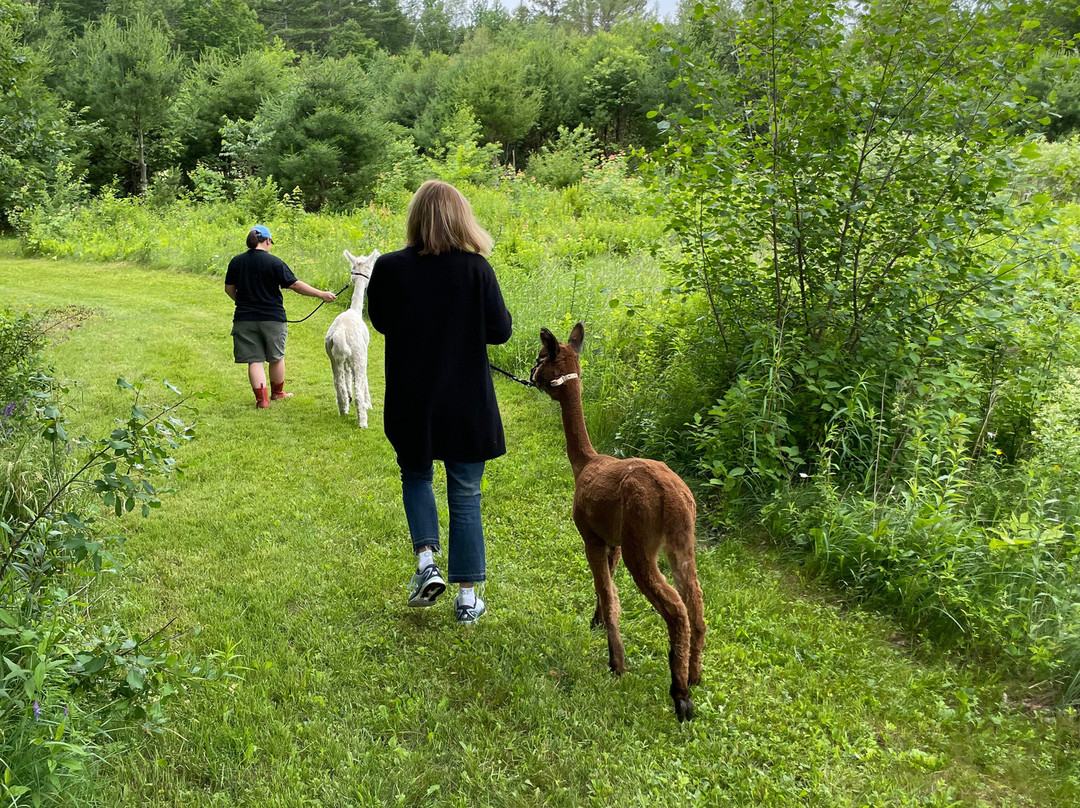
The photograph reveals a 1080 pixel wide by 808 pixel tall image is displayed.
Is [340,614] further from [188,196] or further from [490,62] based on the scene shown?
[490,62]

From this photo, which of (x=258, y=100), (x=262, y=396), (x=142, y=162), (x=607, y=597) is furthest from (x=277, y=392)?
(x=258, y=100)

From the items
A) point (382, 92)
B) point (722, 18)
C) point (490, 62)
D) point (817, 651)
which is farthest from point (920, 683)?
point (382, 92)

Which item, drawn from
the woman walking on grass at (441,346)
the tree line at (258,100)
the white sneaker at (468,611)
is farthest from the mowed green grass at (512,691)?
the tree line at (258,100)

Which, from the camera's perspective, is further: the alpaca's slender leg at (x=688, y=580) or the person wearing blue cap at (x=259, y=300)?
the person wearing blue cap at (x=259, y=300)

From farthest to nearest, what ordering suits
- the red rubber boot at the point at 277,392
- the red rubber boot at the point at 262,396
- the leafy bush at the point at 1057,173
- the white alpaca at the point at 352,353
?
1. the red rubber boot at the point at 277,392
2. the red rubber boot at the point at 262,396
3. the white alpaca at the point at 352,353
4. the leafy bush at the point at 1057,173

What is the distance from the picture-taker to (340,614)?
3.50m

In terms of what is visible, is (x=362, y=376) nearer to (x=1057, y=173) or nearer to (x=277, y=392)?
Result: (x=277, y=392)

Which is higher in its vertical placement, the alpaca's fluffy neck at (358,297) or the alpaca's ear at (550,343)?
the alpaca's ear at (550,343)

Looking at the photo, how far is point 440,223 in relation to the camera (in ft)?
10.2

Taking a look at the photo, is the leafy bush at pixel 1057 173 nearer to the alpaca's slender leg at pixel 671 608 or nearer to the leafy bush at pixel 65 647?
the alpaca's slender leg at pixel 671 608

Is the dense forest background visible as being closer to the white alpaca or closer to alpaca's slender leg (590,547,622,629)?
the white alpaca

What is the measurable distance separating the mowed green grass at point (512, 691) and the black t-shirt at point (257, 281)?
2131mm

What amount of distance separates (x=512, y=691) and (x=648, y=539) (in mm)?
985

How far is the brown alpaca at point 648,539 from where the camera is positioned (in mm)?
2684
